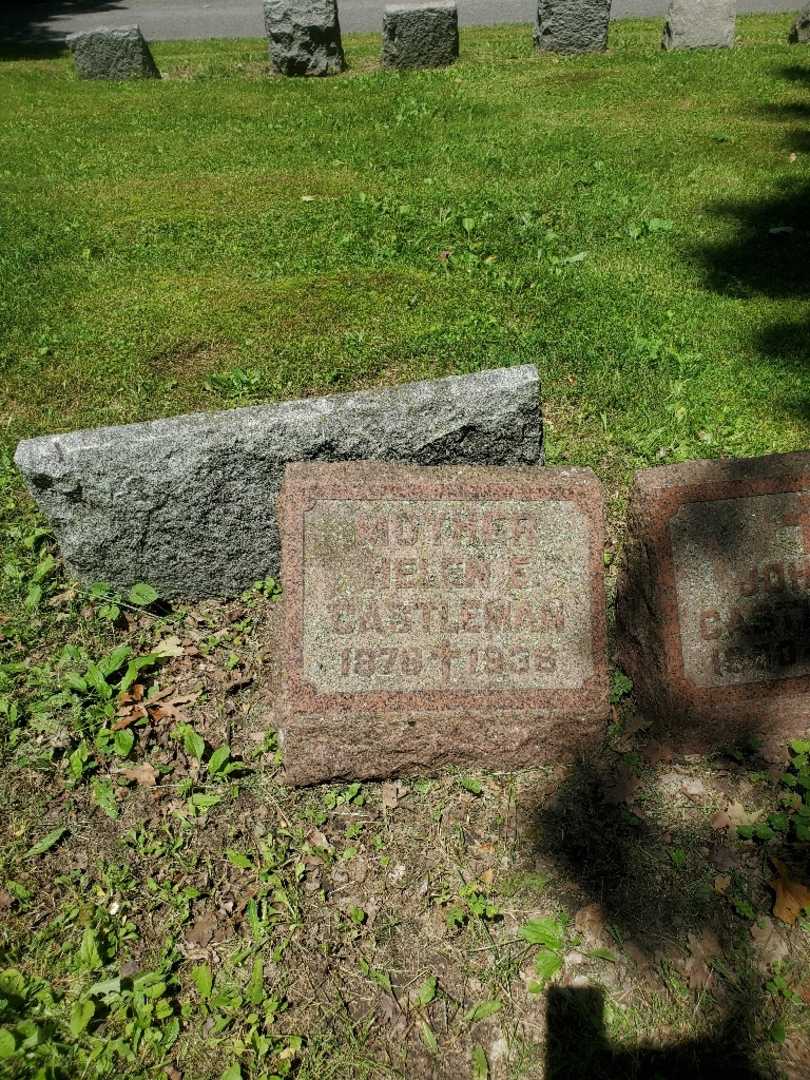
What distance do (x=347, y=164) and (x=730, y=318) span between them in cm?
379

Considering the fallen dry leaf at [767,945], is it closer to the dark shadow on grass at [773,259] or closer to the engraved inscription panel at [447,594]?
the engraved inscription panel at [447,594]

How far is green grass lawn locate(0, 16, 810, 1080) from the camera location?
7.71 feet

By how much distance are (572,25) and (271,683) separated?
375 inches

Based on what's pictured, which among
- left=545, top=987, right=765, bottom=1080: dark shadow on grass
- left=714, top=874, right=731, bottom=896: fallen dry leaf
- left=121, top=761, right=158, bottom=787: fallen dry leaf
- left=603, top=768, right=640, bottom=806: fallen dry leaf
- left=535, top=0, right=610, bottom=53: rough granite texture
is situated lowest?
left=545, top=987, right=765, bottom=1080: dark shadow on grass

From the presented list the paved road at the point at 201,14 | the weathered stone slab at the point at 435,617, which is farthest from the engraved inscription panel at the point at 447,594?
the paved road at the point at 201,14

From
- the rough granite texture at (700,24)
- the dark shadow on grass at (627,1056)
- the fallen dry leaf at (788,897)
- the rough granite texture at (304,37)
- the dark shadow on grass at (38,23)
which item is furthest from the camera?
the dark shadow on grass at (38,23)

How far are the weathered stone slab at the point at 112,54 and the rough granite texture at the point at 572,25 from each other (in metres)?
4.67

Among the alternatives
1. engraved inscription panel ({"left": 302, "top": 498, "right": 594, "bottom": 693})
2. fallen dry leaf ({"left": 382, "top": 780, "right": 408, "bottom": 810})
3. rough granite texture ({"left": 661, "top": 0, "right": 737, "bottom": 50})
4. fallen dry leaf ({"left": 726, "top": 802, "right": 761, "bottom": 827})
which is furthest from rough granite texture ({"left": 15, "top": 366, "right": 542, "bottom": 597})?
rough granite texture ({"left": 661, "top": 0, "right": 737, "bottom": 50})

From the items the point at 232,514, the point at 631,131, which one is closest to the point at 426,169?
the point at 631,131

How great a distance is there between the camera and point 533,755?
2.90 meters

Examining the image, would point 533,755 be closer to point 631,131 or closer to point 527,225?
point 527,225

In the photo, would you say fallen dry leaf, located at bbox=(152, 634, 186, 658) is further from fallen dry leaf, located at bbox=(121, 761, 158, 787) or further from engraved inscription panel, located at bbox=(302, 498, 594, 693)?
engraved inscription panel, located at bbox=(302, 498, 594, 693)

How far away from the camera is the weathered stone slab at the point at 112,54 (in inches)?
380

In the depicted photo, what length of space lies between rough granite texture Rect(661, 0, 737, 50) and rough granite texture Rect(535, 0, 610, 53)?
2.53 ft
